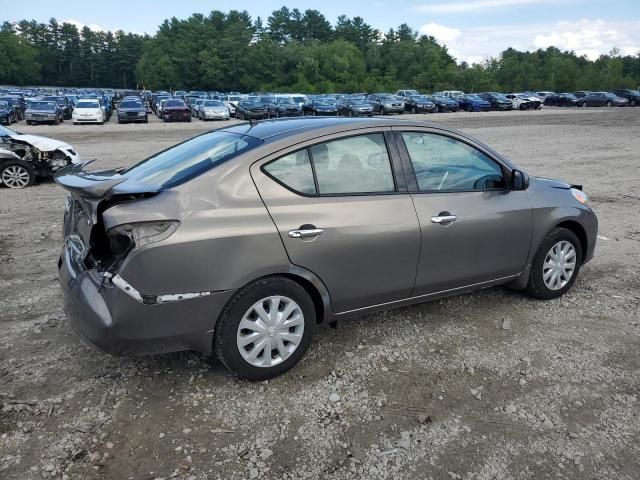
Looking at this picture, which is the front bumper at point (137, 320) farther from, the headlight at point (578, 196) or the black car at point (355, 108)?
the black car at point (355, 108)

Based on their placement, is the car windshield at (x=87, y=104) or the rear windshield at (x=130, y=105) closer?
the car windshield at (x=87, y=104)

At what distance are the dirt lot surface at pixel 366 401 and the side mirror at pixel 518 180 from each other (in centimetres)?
108

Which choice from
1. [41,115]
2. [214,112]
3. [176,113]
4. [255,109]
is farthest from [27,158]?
[255,109]

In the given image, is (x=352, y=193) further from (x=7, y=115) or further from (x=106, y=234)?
(x=7, y=115)

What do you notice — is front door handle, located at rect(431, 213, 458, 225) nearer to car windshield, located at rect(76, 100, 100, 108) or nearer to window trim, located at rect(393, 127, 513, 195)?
window trim, located at rect(393, 127, 513, 195)

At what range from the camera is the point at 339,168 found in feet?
11.9

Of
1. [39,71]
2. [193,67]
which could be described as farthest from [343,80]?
[39,71]

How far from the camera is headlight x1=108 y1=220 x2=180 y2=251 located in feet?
9.78

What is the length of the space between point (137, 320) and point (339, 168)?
1.61m

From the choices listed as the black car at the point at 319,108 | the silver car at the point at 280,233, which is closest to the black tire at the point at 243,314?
the silver car at the point at 280,233

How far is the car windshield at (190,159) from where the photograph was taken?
11.0 ft

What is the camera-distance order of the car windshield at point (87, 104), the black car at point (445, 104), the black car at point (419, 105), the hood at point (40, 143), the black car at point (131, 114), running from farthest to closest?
the black car at point (445, 104) → the black car at point (419, 105) → the black car at point (131, 114) → the car windshield at point (87, 104) → the hood at point (40, 143)

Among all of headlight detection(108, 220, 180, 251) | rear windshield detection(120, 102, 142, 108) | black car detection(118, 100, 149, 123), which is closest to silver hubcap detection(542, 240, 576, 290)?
headlight detection(108, 220, 180, 251)

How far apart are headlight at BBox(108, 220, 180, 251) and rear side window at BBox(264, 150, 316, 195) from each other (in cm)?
72
